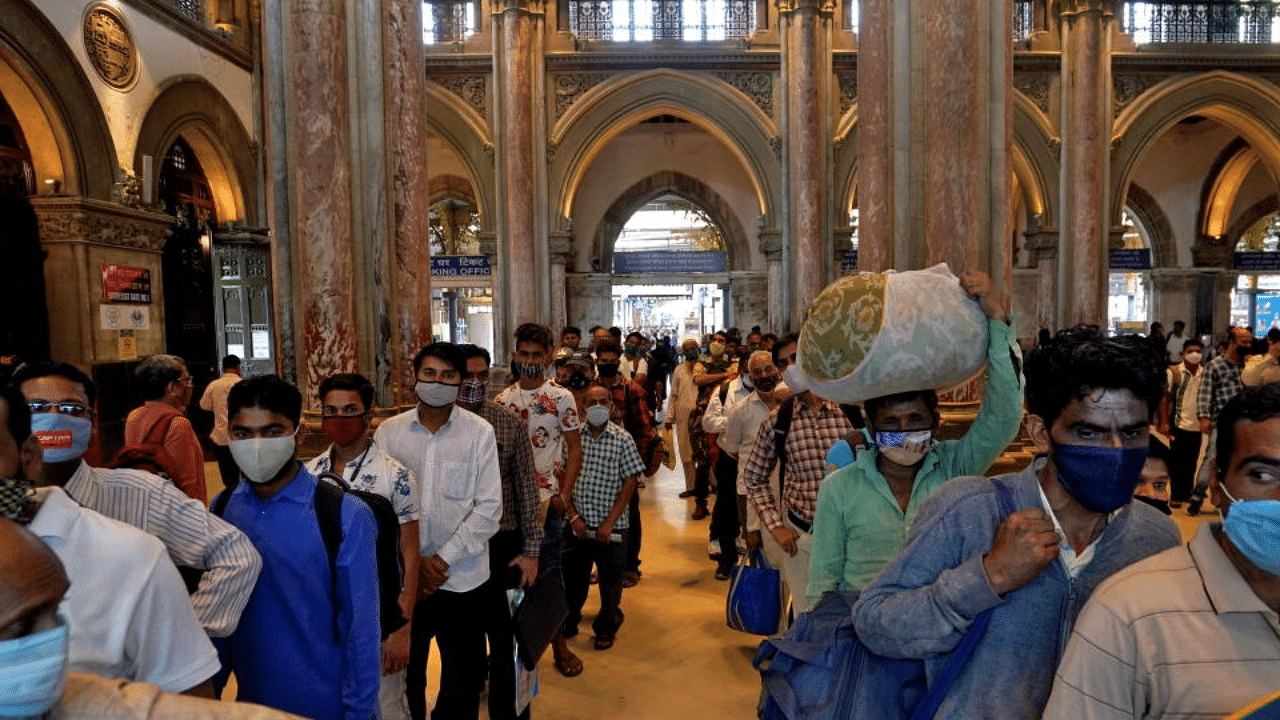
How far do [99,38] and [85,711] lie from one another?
10934 millimetres

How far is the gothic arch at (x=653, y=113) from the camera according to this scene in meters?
14.3

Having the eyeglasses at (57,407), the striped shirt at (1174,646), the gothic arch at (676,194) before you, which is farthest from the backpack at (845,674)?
the gothic arch at (676,194)

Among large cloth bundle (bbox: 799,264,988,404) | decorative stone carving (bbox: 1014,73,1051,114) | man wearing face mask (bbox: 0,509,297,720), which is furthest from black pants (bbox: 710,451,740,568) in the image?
decorative stone carving (bbox: 1014,73,1051,114)

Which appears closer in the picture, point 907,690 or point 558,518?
point 907,690

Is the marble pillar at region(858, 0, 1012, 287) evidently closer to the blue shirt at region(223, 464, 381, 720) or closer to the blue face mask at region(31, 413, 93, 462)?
the blue shirt at region(223, 464, 381, 720)

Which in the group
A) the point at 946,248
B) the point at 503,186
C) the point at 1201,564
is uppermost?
the point at 503,186

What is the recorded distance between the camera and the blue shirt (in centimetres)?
206

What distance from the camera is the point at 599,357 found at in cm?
569

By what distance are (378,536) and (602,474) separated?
2060mm

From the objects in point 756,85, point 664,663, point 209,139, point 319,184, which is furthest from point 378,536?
point 756,85

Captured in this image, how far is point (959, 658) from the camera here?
1.35m

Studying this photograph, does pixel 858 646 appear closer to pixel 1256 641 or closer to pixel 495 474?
pixel 1256 641

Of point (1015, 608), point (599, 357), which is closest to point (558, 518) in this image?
point (599, 357)

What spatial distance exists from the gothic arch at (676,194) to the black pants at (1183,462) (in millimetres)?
11640
